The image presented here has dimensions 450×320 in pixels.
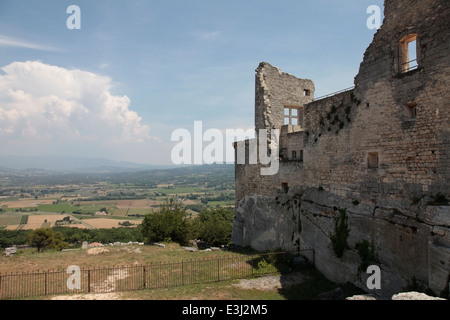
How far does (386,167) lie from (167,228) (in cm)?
1809

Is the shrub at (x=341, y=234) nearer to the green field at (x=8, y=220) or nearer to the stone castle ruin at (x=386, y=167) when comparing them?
the stone castle ruin at (x=386, y=167)

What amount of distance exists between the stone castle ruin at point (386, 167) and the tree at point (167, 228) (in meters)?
10.4

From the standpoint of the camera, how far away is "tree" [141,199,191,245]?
25.1 meters

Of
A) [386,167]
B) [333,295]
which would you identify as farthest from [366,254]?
[386,167]

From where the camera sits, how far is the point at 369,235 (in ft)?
40.5

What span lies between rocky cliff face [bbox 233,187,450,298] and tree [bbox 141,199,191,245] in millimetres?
8634

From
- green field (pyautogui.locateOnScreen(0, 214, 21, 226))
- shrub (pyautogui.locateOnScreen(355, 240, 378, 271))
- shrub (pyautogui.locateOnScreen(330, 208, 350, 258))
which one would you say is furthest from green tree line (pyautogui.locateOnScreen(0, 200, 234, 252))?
green field (pyautogui.locateOnScreen(0, 214, 21, 226))

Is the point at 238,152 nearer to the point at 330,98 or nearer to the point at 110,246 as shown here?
the point at 330,98

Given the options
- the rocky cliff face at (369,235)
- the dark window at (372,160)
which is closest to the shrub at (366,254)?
the rocky cliff face at (369,235)

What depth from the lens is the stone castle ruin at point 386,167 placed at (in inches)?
393

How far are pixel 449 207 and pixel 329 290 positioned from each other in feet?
19.4

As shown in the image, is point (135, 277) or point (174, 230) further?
point (174, 230)

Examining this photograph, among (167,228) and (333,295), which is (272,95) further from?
(167,228)
